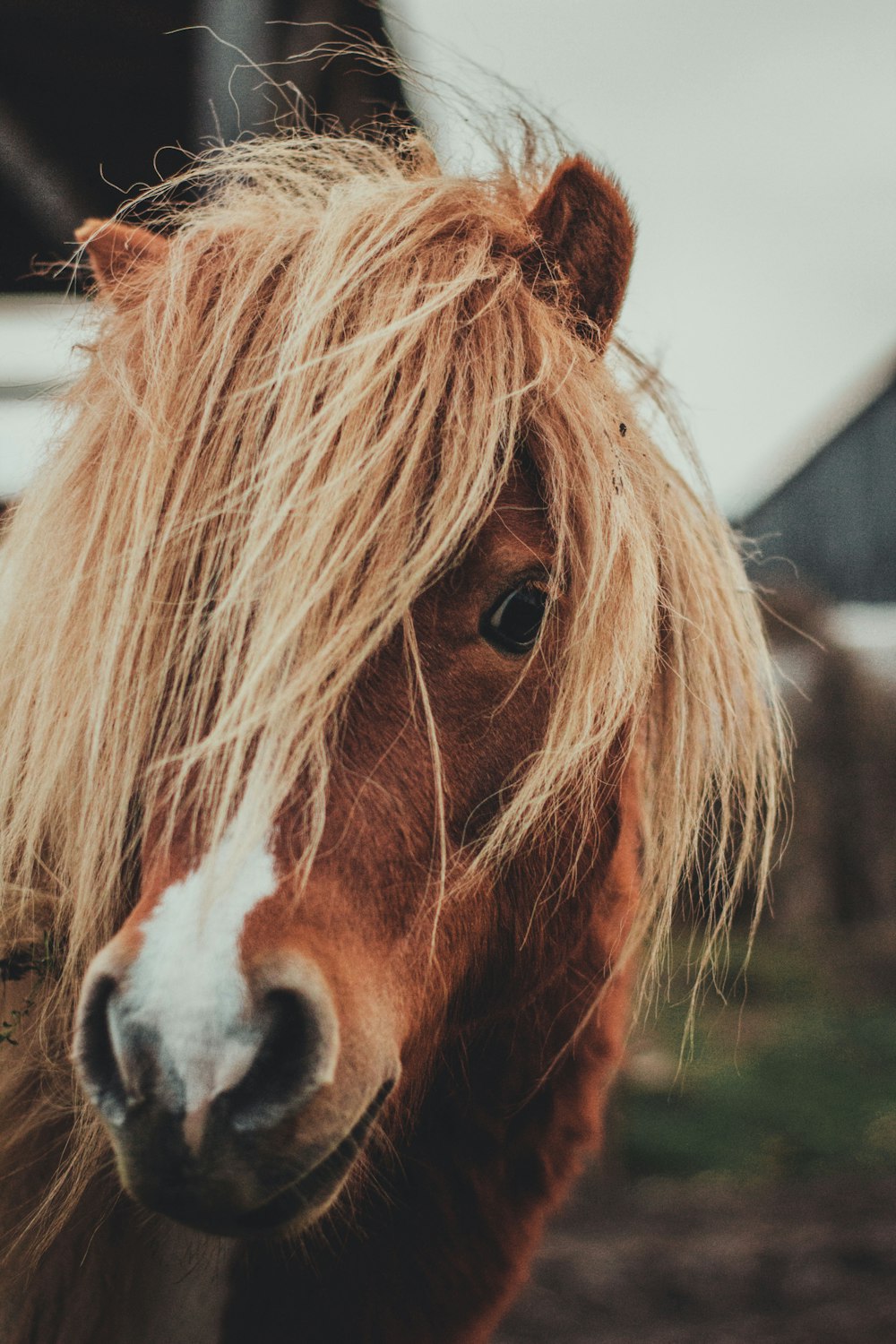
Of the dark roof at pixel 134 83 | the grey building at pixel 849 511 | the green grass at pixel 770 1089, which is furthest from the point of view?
the grey building at pixel 849 511

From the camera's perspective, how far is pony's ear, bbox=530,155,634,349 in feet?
3.05

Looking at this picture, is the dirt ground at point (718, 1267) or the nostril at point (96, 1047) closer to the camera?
the nostril at point (96, 1047)

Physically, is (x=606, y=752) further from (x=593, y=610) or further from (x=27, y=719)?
(x=27, y=719)

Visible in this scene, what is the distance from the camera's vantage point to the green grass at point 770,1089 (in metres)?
3.24

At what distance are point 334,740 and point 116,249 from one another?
69cm

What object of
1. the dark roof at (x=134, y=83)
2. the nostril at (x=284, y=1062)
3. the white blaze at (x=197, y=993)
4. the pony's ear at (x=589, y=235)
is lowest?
the nostril at (x=284, y=1062)

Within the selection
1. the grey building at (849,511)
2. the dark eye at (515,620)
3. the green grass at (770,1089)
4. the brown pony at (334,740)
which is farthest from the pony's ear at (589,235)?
the grey building at (849,511)

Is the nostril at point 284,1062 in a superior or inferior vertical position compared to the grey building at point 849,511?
superior

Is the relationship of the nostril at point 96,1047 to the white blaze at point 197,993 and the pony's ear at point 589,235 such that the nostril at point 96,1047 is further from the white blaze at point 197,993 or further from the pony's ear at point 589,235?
the pony's ear at point 589,235

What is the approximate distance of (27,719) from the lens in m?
0.87

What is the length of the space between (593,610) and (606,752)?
192mm

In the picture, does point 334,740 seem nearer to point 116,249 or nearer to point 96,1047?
point 96,1047

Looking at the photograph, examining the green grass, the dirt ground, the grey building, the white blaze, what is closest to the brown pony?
the white blaze

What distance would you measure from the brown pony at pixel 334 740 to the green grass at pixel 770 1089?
2063 mm
